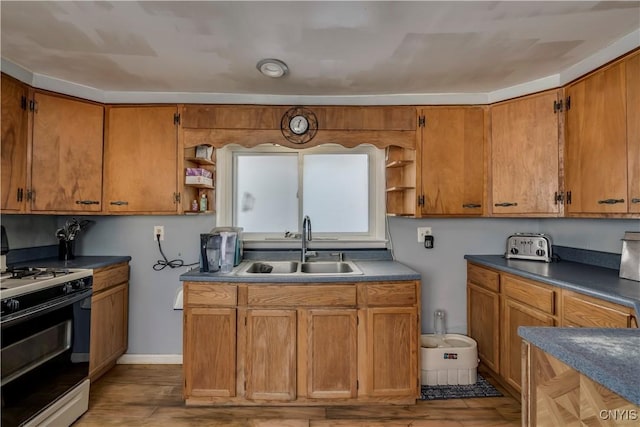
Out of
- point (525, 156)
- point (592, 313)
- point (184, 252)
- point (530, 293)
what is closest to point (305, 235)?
point (184, 252)

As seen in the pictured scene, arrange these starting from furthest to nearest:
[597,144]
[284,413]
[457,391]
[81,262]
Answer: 1. [81,262]
2. [457,391]
3. [284,413]
4. [597,144]

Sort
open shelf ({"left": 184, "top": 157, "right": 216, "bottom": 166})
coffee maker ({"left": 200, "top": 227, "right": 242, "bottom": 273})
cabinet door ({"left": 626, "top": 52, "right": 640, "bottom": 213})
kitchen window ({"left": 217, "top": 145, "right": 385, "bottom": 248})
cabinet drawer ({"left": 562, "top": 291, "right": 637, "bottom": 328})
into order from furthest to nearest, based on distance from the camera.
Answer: kitchen window ({"left": 217, "top": 145, "right": 385, "bottom": 248}), open shelf ({"left": 184, "top": 157, "right": 216, "bottom": 166}), coffee maker ({"left": 200, "top": 227, "right": 242, "bottom": 273}), cabinet door ({"left": 626, "top": 52, "right": 640, "bottom": 213}), cabinet drawer ({"left": 562, "top": 291, "right": 637, "bottom": 328})

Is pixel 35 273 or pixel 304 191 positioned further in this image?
pixel 304 191

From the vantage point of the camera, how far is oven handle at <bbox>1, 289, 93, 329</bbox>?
62.0 inches

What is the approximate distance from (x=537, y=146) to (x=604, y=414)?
2.03m

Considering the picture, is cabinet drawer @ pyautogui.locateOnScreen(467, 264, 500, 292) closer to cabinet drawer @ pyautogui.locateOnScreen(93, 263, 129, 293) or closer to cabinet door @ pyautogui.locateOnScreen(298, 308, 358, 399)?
cabinet door @ pyautogui.locateOnScreen(298, 308, 358, 399)

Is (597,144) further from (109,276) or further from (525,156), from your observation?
(109,276)

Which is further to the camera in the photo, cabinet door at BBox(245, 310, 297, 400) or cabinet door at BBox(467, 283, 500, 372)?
cabinet door at BBox(467, 283, 500, 372)

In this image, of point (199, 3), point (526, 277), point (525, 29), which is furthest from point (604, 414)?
point (199, 3)

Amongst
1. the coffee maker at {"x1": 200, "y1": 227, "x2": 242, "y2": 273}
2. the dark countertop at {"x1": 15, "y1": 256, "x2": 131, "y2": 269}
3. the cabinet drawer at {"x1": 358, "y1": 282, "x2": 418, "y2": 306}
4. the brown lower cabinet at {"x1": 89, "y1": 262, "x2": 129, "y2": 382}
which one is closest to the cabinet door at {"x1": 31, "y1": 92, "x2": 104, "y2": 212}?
the dark countertop at {"x1": 15, "y1": 256, "x2": 131, "y2": 269}

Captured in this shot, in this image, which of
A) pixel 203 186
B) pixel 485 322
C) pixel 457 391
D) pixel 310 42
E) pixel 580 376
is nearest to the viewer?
pixel 580 376

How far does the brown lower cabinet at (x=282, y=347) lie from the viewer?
7.06ft

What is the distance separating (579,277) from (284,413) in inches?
75.9

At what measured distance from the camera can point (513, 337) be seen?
2.23 m
